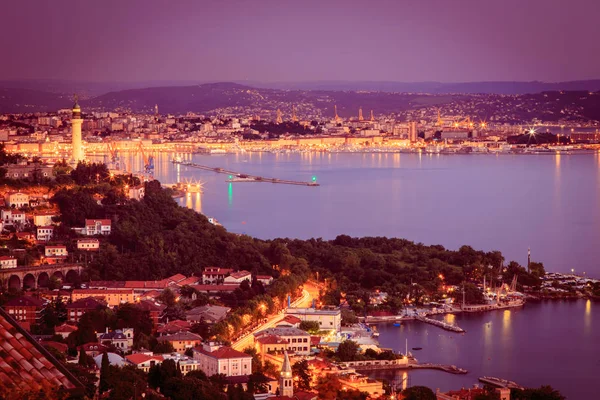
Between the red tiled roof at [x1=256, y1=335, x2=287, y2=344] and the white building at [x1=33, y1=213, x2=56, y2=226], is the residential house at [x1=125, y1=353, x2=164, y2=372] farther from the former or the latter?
the white building at [x1=33, y1=213, x2=56, y2=226]

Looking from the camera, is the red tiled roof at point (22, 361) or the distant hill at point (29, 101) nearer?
the red tiled roof at point (22, 361)

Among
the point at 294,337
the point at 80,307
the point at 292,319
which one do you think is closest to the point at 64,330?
the point at 80,307

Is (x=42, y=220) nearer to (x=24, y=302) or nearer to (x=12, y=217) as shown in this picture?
(x=12, y=217)

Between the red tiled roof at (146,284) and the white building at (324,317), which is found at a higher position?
the red tiled roof at (146,284)

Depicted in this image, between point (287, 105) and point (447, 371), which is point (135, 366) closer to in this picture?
point (447, 371)

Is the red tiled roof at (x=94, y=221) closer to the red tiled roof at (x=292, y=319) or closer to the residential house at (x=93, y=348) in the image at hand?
the red tiled roof at (x=292, y=319)

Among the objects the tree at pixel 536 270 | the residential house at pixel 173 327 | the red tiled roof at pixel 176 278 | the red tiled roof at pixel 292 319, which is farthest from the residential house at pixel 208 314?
the tree at pixel 536 270

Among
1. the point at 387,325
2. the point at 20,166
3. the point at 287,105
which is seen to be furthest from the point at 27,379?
the point at 287,105
